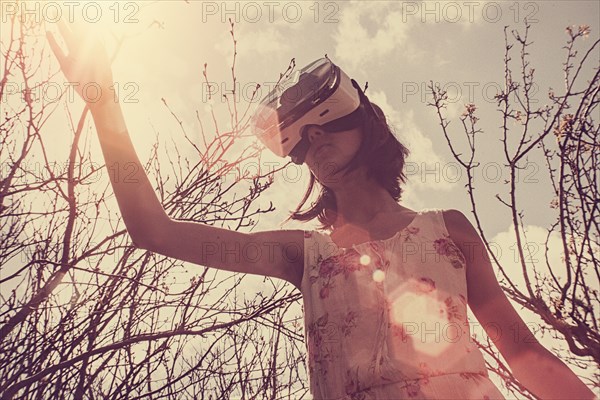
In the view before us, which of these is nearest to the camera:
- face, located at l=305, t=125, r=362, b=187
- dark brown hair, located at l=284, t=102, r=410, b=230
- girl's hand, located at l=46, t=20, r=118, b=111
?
girl's hand, located at l=46, t=20, r=118, b=111

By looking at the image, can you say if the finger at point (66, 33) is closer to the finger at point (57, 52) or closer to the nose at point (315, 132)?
the finger at point (57, 52)

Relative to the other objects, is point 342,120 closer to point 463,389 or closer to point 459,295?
point 459,295

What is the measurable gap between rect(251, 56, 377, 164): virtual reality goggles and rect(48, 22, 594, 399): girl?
4.1 inches

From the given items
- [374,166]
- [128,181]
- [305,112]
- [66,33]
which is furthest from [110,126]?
[374,166]

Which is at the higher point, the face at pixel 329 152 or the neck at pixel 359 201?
the face at pixel 329 152

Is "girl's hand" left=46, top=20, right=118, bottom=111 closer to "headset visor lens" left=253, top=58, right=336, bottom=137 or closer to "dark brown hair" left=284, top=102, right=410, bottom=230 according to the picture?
"headset visor lens" left=253, top=58, right=336, bottom=137

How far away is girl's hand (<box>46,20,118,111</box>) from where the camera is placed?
4.08 ft

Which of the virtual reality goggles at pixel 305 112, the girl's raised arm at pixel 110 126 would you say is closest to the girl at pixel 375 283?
the girl's raised arm at pixel 110 126

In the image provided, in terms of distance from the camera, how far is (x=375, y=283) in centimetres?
145

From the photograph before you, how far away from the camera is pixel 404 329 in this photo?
135 cm

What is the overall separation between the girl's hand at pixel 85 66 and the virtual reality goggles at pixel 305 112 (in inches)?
31.1

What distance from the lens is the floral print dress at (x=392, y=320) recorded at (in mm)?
1272

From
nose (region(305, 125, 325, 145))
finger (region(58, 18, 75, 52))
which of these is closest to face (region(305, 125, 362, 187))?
nose (region(305, 125, 325, 145))

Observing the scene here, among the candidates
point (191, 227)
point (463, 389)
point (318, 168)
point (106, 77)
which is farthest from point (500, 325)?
point (106, 77)
